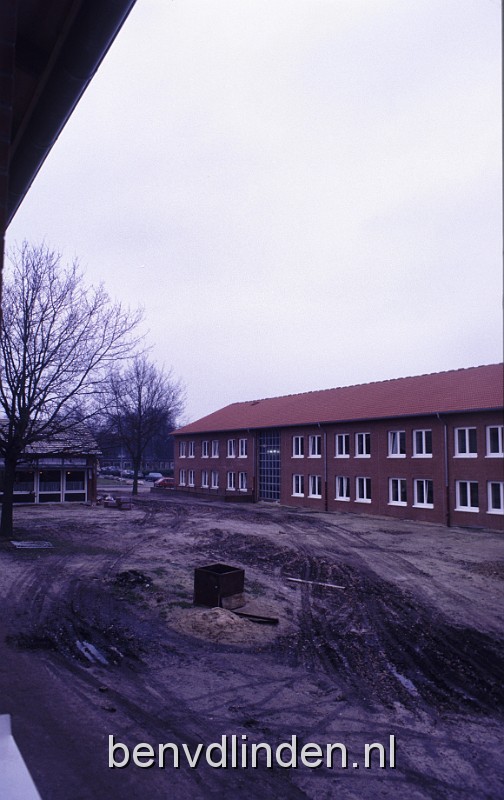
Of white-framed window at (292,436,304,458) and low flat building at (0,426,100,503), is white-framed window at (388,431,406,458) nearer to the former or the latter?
white-framed window at (292,436,304,458)

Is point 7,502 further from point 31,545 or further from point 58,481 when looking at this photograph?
point 58,481

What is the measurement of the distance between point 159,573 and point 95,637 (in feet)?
16.4

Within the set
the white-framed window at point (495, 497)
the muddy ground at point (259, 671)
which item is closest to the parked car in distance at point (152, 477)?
the white-framed window at point (495, 497)

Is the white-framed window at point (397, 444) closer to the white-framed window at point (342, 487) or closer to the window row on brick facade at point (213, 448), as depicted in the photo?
the white-framed window at point (342, 487)

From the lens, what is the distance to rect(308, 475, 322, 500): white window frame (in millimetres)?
34222

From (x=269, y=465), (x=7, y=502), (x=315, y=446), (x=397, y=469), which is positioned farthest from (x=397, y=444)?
(x=7, y=502)

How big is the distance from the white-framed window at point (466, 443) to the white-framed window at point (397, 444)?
325cm

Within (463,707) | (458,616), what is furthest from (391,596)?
(463,707)

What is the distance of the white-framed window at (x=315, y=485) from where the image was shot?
112ft

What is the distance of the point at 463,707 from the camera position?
24.5 ft

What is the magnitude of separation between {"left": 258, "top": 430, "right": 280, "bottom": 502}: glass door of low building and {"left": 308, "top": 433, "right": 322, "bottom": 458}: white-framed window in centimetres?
365

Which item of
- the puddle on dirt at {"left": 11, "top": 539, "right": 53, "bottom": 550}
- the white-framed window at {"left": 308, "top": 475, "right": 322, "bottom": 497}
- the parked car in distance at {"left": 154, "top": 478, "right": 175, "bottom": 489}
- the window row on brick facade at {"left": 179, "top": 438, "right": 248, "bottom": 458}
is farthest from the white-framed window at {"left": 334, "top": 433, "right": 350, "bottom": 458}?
the parked car in distance at {"left": 154, "top": 478, "right": 175, "bottom": 489}

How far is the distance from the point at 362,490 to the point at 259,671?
935 inches

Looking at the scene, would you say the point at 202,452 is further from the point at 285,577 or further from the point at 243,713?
the point at 243,713
